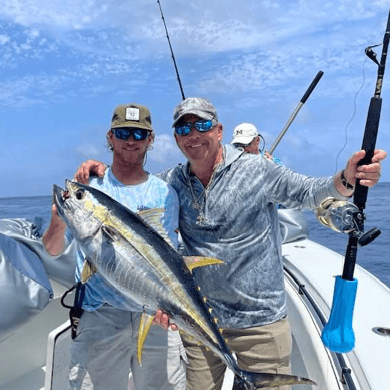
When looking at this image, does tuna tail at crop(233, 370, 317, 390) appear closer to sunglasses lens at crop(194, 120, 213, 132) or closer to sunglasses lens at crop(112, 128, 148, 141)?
sunglasses lens at crop(194, 120, 213, 132)

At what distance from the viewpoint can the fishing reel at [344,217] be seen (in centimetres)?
201

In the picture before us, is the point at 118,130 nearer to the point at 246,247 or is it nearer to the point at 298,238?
the point at 246,247

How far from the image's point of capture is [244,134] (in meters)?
5.22

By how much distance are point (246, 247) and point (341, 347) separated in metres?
0.69

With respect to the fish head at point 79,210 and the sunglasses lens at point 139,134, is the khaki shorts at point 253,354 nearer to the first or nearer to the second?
the fish head at point 79,210

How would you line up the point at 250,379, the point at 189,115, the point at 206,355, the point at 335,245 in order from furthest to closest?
1. the point at 335,245
2. the point at 206,355
3. the point at 189,115
4. the point at 250,379

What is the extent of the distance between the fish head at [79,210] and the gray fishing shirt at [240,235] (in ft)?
2.09

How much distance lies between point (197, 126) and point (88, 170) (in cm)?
72

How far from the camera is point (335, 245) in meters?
9.98

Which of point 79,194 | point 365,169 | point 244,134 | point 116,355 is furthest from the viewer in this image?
point 244,134

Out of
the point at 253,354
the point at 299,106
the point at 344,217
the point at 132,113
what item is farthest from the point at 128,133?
the point at 299,106

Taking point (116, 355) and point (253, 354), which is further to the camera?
point (116, 355)

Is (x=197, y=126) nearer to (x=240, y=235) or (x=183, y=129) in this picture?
(x=183, y=129)

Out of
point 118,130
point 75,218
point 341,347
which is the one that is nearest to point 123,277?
point 75,218
